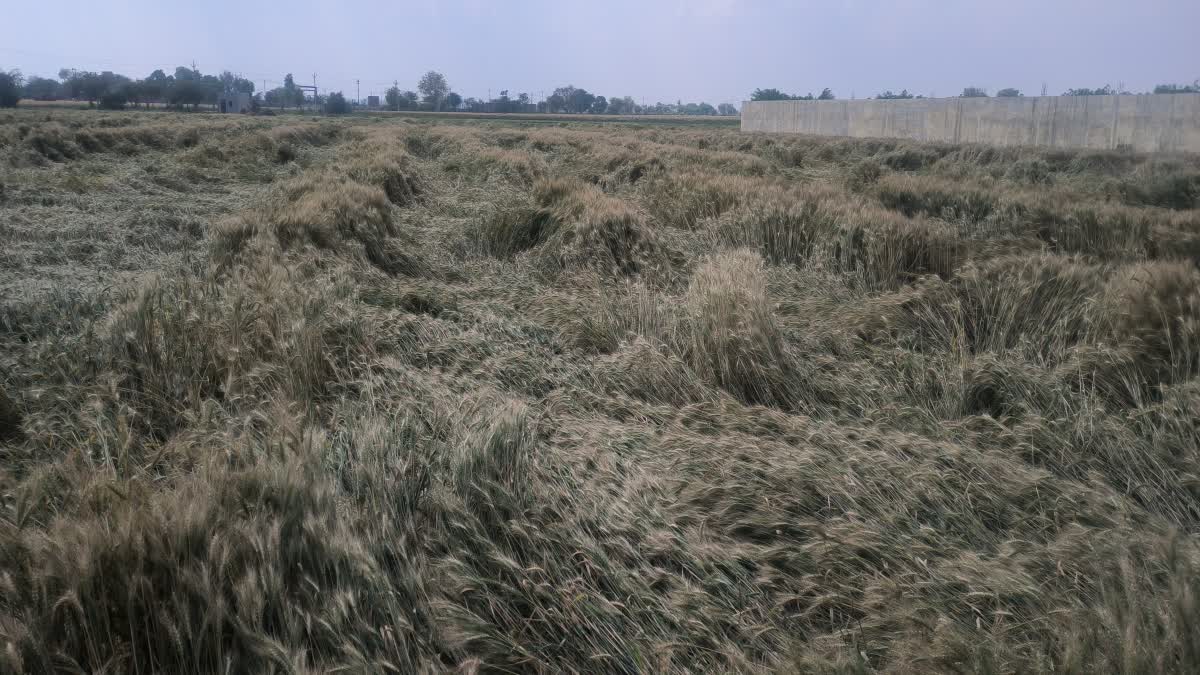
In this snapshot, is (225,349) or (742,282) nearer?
(225,349)

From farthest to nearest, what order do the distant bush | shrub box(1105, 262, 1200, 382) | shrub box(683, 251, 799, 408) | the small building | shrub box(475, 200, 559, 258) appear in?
the small building, the distant bush, shrub box(475, 200, 559, 258), shrub box(683, 251, 799, 408), shrub box(1105, 262, 1200, 382)

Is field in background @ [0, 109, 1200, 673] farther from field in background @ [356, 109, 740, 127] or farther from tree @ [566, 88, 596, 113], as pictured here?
tree @ [566, 88, 596, 113]

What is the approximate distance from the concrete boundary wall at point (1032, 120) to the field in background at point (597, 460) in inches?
833

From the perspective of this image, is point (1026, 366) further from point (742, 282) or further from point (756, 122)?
point (756, 122)

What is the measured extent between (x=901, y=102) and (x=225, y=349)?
41.3 m

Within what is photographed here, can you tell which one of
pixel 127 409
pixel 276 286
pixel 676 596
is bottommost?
pixel 676 596

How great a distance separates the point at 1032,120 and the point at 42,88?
111 meters

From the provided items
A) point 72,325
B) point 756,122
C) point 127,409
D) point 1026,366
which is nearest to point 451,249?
point 72,325

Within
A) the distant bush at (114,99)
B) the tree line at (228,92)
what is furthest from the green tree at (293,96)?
the distant bush at (114,99)

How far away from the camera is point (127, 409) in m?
2.94

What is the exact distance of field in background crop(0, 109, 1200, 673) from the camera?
1.72m

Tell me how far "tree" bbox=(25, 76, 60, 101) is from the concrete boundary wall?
3601 inches

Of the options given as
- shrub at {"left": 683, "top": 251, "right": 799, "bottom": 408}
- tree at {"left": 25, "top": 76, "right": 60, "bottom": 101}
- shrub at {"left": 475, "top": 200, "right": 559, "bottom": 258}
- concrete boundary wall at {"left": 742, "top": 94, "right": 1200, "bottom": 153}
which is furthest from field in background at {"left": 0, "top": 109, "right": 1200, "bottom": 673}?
tree at {"left": 25, "top": 76, "right": 60, "bottom": 101}

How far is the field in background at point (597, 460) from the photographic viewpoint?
1.72m
